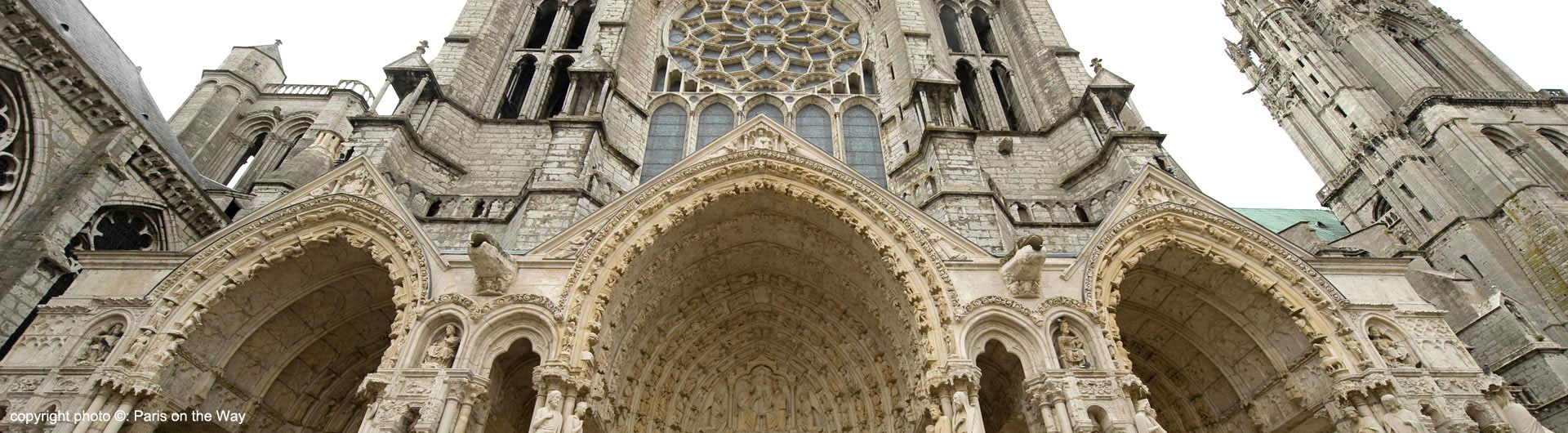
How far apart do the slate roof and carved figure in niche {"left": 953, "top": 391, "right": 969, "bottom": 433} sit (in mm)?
11087

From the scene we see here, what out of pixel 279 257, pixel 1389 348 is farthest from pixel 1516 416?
pixel 279 257

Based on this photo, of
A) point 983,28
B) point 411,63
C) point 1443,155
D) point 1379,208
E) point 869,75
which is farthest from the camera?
point 1379,208

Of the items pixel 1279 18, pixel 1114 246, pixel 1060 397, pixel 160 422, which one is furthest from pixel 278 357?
pixel 1279 18

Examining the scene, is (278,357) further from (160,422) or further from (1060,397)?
(1060,397)

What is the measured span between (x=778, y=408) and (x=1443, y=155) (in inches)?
780

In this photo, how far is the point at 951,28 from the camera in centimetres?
1563

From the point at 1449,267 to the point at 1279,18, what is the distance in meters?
15.0

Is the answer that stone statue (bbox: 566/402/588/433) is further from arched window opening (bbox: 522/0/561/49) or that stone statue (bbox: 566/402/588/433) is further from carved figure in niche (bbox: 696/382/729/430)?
arched window opening (bbox: 522/0/561/49)

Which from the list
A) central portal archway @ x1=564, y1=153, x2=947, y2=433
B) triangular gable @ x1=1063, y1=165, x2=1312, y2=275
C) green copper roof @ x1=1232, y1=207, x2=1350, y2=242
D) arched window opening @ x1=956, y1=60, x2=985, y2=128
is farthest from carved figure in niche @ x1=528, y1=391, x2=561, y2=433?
green copper roof @ x1=1232, y1=207, x2=1350, y2=242

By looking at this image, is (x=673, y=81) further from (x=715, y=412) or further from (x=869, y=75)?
(x=715, y=412)

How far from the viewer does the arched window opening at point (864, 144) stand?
11633 mm

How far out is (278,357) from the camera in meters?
7.38

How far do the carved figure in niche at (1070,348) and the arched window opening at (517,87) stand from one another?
30.4 feet

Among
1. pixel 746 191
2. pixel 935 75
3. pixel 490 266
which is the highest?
pixel 935 75
